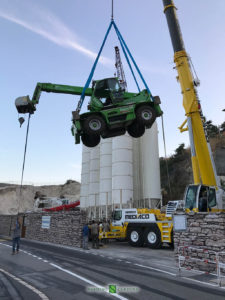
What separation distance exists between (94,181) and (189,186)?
23.1 meters

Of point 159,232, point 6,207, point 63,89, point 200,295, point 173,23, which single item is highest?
point 173,23

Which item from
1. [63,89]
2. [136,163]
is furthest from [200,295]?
[136,163]

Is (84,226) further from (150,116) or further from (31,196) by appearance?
(31,196)

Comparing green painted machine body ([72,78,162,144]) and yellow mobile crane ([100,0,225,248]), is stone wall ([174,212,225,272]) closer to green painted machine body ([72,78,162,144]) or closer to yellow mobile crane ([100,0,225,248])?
yellow mobile crane ([100,0,225,248])

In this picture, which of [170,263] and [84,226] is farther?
[84,226]

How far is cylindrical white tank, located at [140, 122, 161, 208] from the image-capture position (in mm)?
28312

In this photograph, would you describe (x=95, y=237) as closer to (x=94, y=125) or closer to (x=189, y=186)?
(x=189, y=186)

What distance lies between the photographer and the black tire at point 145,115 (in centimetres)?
1019

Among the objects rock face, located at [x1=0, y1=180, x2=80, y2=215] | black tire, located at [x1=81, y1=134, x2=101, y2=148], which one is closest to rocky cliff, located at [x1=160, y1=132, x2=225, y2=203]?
rock face, located at [x1=0, y1=180, x2=80, y2=215]

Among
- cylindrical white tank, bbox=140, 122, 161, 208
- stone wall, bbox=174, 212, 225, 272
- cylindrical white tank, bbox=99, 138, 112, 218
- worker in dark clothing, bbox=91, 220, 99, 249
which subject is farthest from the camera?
cylindrical white tank, bbox=99, 138, 112, 218

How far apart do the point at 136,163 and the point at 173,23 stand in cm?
2008

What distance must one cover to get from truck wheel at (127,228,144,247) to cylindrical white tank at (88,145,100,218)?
13.2 metres

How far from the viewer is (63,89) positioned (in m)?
11.6

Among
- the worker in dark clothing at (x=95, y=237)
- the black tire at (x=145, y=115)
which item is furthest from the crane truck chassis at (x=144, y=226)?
the black tire at (x=145, y=115)
